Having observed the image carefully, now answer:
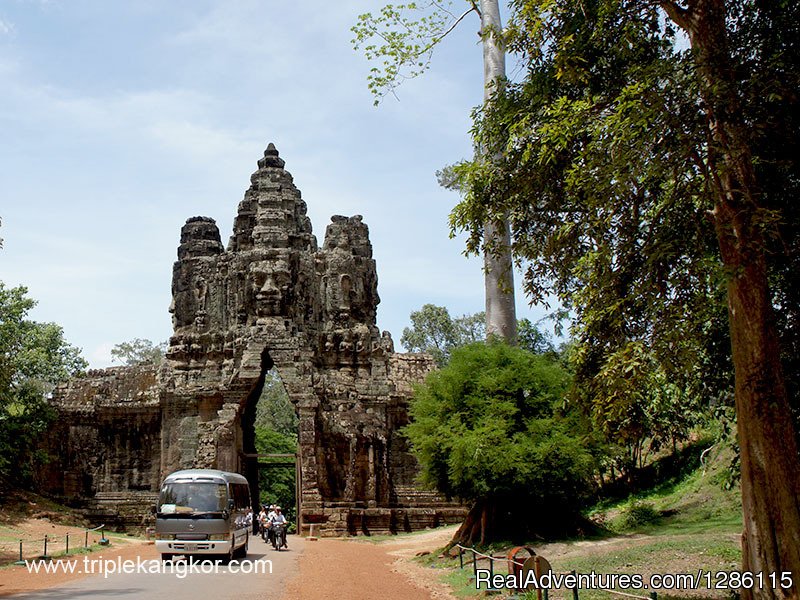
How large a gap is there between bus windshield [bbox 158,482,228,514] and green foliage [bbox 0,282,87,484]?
1132cm

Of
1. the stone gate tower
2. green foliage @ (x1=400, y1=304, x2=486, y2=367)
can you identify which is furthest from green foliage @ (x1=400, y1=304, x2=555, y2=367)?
the stone gate tower

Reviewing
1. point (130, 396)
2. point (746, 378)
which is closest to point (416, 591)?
point (746, 378)

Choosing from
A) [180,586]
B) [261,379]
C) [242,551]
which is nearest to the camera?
[180,586]

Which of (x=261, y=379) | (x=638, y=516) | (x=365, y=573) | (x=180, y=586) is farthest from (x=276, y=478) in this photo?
(x=180, y=586)

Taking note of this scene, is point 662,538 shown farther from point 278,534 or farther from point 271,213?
point 271,213

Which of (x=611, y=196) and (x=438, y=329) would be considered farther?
(x=438, y=329)

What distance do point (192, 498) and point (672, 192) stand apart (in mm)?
10412

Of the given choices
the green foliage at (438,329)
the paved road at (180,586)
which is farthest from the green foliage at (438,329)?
the paved road at (180,586)

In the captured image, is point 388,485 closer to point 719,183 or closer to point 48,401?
point 48,401

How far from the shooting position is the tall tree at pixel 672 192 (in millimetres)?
8484

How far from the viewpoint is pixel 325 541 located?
2378 centimetres

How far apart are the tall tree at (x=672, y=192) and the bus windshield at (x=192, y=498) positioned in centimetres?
755

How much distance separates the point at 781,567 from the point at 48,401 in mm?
27968

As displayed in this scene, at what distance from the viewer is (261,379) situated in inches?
1206
